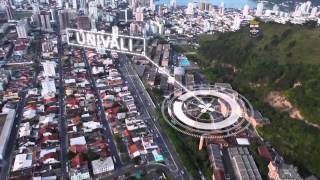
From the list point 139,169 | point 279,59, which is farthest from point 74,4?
point 139,169

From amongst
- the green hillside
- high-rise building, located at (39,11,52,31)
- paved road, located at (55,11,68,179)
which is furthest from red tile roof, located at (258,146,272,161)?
high-rise building, located at (39,11,52,31)

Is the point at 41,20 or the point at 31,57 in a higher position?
the point at 41,20

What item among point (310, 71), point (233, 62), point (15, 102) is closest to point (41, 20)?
point (15, 102)

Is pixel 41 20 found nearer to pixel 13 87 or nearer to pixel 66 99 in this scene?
pixel 13 87

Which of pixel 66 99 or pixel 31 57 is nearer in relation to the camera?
pixel 66 99

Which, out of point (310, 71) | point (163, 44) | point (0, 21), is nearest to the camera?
point (310, 71)

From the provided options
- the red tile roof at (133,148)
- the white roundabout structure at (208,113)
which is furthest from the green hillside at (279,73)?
the red tile roof at (133,148)

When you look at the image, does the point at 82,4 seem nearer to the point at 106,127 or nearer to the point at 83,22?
the point at 83,22

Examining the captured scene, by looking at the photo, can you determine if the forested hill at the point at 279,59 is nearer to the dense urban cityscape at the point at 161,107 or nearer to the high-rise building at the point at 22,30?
the dense urban cityscape at the point at 161,107

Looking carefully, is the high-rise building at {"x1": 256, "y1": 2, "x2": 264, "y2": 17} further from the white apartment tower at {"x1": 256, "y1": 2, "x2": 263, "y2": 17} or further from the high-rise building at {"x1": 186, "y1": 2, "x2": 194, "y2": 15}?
the high-rise building at {"x1": 186, "y1": 2, "x2": 194, "y2": 15}
